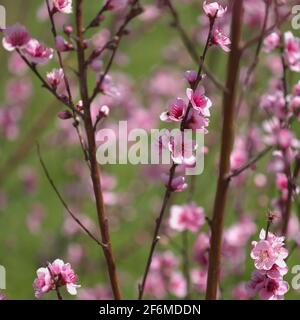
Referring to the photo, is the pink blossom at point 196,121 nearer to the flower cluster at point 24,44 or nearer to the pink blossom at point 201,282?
the flower cluster at point 24,44

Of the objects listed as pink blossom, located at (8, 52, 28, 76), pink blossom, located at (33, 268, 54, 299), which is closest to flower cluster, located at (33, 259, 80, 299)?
pink blossom, located at (33, 268, 54, 299)

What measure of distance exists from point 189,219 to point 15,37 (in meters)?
1.27

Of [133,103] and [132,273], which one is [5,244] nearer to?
[132,273]

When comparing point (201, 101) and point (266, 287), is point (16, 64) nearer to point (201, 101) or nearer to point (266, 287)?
point (201, 101)

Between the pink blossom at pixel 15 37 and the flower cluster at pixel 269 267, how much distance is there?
0.85 m

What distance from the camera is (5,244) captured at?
5.18m

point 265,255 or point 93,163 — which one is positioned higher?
point 93,163

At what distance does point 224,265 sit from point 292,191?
63.5 inches

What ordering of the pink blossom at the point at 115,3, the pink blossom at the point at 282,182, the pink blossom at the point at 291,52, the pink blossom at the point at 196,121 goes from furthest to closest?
1. the pink blossom at the point at 282,182
2. the pink blossom at the point at 291,52
3. the pink blossom at the point at 115,3
4. the pink blossom at the point at 196,121

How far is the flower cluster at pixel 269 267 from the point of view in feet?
5.85

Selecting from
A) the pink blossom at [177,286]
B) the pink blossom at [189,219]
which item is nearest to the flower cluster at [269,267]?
the pink blossom at [189,219]

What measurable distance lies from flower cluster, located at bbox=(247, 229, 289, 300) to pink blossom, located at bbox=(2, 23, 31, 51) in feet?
2.80

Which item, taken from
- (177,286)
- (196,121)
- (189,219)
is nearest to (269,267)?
(196,121)

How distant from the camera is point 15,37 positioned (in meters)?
1.92
